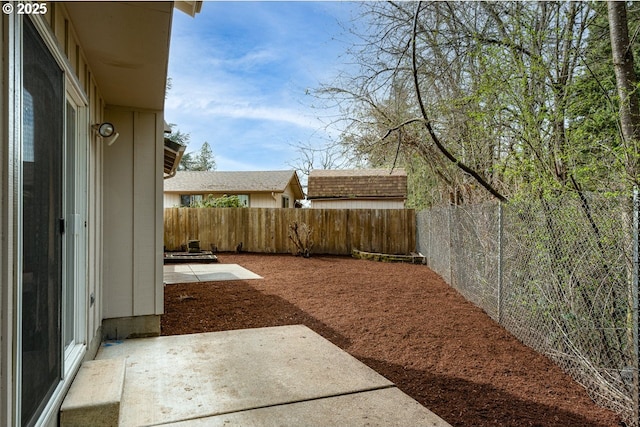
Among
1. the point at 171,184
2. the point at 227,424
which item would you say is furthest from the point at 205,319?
the point at 171,184

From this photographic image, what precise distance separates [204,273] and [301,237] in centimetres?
443

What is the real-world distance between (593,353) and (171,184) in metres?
19.7

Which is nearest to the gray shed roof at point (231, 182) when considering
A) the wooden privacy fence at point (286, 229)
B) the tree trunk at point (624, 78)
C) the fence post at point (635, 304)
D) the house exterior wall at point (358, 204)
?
the house exterior wall at point (358, 204)

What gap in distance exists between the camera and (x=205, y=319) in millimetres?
4641

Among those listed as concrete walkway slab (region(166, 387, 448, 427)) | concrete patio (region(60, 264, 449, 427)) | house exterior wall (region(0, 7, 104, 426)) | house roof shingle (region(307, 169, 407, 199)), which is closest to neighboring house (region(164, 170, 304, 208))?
house roof shingle (region(307, 169, 407, 199))

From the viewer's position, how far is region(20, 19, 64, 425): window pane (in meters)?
1.62

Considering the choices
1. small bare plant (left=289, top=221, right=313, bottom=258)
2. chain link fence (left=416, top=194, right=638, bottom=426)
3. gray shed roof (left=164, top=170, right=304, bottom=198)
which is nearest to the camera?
chain link fence (left=416, top=194, right=638, bottom=426)

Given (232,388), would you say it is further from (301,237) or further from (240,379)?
(301,237)

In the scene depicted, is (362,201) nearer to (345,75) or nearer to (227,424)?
(345,75)

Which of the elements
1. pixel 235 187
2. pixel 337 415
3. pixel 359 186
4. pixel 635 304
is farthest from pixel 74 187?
pixel 235 187

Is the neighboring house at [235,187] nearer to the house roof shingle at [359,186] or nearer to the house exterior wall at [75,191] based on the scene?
the house roof shingle at [359,186]

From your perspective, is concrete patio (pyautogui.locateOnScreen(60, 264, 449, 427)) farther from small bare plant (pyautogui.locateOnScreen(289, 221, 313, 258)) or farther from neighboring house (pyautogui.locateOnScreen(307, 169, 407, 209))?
neighboring house (pyautogui.locateOnScreen(307, 169, 407, 209))

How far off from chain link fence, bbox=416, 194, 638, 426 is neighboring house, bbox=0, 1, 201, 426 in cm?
345

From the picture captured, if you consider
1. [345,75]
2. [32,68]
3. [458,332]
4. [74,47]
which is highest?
[345,75]
